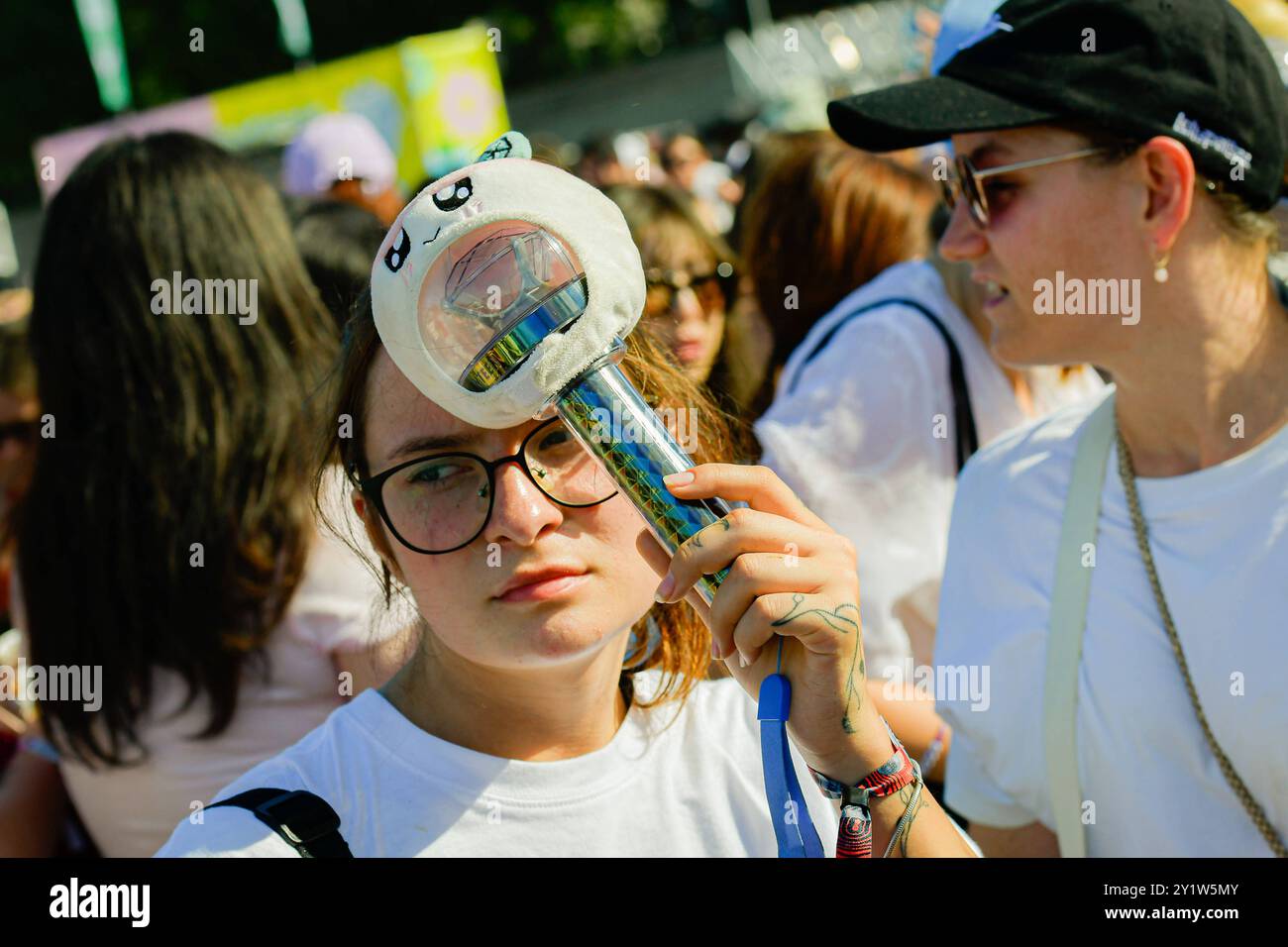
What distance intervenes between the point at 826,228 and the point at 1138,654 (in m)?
1.72

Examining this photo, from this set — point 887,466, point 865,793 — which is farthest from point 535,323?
point 887,466

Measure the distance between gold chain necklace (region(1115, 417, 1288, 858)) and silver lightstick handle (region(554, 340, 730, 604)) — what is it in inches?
41.1

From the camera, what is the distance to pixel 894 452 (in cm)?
270

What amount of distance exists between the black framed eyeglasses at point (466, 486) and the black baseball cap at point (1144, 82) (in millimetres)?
931

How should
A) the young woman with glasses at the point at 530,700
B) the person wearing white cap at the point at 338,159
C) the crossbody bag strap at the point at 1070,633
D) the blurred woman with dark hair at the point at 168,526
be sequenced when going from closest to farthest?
1. the young woman with glasses at the point at 530,700
2. the crossbody bag strap at the point at 1070,633
3. the blurred woman with dark hair at the point at 168,526
4. the person wearing white cap at the point at 338,159

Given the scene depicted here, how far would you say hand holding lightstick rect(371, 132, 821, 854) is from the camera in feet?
3.43

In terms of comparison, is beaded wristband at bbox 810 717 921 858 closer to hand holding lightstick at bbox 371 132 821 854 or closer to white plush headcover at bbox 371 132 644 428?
hand holding lightstick at bbox 371 132 821 854

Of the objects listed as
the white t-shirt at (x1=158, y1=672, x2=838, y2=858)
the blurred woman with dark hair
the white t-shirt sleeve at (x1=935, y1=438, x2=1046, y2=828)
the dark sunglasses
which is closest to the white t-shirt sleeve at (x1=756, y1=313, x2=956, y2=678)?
the white t-shirt sleeve at (x1=935, y1=438, x2=1046, y2=828)

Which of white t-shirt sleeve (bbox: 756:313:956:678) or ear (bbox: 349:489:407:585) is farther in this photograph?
white t-shirt sleeve (bbox: 756:313:956:678)

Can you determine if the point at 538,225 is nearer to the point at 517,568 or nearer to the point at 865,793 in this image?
the point at 517,568

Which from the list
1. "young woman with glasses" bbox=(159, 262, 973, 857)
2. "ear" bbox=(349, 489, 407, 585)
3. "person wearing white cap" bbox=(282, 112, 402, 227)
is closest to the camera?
"young woman with glasses" bbox=(159, 262, 973, 857)

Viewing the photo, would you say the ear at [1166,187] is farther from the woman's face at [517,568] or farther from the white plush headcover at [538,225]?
the white plush headcover at [538,225]

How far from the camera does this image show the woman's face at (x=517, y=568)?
54.3 inches

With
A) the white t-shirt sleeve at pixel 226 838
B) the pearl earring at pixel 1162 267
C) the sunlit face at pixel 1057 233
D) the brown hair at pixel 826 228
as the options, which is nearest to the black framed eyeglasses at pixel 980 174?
the sunlit face at pixel 1057 233
